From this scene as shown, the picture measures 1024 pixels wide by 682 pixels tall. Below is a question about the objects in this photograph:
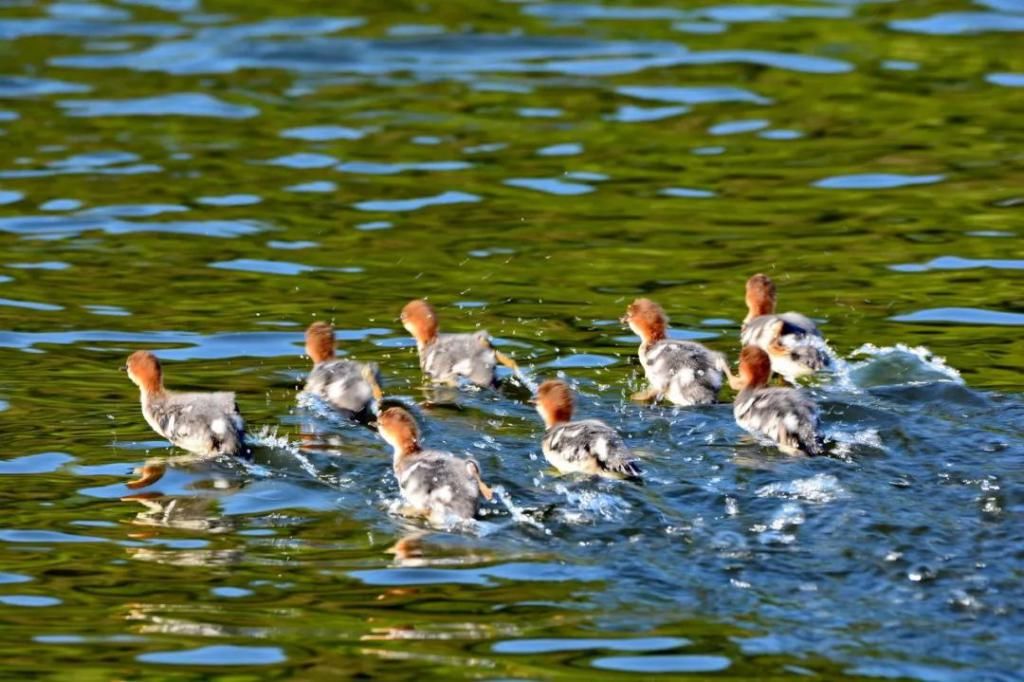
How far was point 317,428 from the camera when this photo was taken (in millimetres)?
10383

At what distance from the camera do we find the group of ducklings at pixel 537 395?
354 inches

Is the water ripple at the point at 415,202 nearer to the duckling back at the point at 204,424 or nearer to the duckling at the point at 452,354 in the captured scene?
the duckling at the point at 452,354

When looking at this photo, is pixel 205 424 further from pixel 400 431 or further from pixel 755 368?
pixel 755 368

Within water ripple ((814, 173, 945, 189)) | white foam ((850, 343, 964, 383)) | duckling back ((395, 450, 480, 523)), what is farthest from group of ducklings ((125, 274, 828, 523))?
water ripple ((814, 173, 945, 189))

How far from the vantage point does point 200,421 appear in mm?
9812

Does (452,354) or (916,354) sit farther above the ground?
(452,354)

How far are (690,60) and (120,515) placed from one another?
37.5 ft

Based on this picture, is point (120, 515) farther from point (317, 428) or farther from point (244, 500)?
point (317, 428)

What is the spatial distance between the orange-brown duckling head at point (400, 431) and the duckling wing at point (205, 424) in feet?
2.77

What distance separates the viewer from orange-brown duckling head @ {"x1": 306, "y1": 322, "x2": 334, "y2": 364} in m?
11.1

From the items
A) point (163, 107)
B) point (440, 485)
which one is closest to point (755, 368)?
point (440, 485)

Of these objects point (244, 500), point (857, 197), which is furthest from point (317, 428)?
point (857, 197)

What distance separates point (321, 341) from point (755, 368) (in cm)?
255

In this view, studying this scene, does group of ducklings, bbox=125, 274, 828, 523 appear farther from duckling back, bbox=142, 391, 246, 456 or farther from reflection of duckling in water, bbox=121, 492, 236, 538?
reflection of duckling in water, bbox=121, 492, 236, 538
